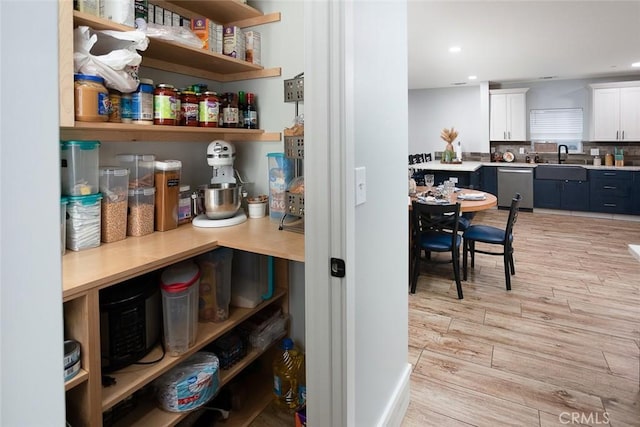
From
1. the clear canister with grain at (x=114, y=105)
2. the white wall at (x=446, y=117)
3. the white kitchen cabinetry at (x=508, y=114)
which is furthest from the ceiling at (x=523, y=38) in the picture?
the clear canister with grain at (x=114, y=105)

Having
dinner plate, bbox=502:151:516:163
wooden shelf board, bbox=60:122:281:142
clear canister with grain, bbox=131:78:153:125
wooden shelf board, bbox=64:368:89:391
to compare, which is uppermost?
dinner plate, bbox=502:151:516:163

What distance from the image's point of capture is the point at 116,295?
1.38 meters

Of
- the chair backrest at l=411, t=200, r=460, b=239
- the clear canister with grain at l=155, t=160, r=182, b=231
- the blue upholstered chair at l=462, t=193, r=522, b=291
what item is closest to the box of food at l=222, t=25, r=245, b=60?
the clear canister with grain at l=155, t=160, r=182, b=231

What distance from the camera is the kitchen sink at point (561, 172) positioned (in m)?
6.67

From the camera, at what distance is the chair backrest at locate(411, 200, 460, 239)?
310cm

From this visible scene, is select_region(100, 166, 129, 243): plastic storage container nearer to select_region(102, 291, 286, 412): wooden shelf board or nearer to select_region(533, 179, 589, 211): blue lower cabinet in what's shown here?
select_region(102, 291, 286, 412): wooden shelf board

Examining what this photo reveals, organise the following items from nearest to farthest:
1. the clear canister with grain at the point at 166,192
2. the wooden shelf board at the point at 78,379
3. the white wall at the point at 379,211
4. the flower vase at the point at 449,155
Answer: the wooden shelf board at the point at 78,379 → the white wall at the point at 379,211 → the clear canister with grain at the point at 166,192 → the flower vase at the point at 449,155

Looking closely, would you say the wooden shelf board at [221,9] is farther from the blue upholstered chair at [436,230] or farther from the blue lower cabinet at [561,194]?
the blue lower cabinet at [561,194]

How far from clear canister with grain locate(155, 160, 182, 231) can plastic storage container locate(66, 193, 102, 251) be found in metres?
0.28

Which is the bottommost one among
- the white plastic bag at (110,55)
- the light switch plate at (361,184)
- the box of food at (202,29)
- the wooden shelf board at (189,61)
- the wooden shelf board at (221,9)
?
the light switch plate at (361,184)

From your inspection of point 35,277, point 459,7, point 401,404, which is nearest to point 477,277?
point 401,404

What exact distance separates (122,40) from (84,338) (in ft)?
3.64

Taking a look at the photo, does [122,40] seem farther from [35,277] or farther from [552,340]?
[552,340]

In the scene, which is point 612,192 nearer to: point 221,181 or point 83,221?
point 221,181
